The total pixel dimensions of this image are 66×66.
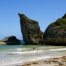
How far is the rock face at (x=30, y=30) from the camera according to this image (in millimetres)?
96062

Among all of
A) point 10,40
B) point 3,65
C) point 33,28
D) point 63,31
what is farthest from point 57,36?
point 3,65

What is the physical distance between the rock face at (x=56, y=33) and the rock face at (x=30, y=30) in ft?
21.2

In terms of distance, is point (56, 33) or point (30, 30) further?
point (30, 30)

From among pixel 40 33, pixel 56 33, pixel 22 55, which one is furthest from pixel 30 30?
pixel 22 55

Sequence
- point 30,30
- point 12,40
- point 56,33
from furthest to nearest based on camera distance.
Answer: point 12,40 < point 30,30 < point 56,33

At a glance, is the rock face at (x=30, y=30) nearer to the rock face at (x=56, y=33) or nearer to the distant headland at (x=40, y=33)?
the distant headland at (x=40, y=33)

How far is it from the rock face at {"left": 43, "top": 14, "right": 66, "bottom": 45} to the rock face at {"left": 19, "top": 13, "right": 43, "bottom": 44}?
6449 mm

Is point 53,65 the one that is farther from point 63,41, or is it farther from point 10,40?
point 10,40

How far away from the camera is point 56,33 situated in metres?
83.7

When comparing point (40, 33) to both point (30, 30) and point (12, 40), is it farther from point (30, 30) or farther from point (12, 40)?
point (12, 40)

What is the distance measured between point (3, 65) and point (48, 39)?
212ft

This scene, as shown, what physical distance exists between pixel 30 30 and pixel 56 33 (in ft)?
50.1

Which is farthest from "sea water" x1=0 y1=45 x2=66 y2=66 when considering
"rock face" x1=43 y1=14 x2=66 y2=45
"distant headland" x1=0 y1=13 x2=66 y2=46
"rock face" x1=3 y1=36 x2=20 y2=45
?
"rock face" x1=3 y1=36 x2=20 y2=45

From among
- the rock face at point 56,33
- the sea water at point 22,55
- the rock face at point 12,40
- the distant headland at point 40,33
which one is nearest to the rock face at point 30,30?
the distant headland at point 40,33
